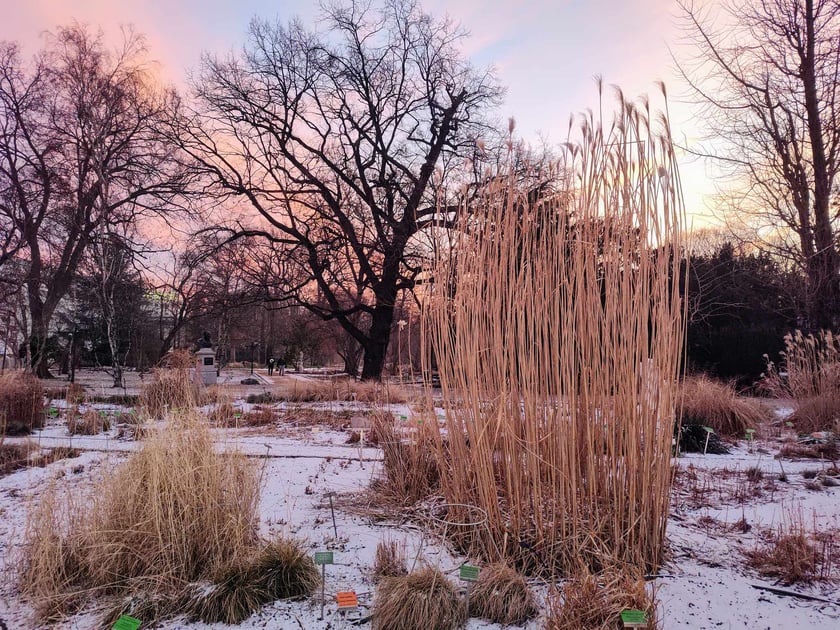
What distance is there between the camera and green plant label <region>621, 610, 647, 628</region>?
1.49 metres

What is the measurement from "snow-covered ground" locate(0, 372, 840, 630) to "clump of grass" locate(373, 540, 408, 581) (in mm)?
64

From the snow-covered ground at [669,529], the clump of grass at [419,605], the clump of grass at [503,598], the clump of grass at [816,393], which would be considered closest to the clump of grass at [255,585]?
the snow-covered ground at [669,529]

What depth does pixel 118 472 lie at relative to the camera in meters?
2.32

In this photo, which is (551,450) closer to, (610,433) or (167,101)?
(610,433)

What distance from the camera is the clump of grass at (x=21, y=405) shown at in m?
5.42

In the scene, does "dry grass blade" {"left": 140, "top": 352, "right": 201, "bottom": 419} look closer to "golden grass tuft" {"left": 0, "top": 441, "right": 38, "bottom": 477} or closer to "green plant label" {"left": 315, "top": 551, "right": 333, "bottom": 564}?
"golden grass tuft" {"left": 0, "top": 441, "right": 38, "bottom": 477}

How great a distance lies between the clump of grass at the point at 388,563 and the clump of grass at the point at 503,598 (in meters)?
0.35

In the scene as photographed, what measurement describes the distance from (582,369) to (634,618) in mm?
922

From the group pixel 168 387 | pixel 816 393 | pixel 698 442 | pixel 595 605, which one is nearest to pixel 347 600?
pixel 595 605

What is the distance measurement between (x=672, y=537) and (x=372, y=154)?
13794mm

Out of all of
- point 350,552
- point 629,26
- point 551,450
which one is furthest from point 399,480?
point 629,26

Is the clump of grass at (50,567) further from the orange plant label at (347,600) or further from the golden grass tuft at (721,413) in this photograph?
the golden grass tuft at (721,413)

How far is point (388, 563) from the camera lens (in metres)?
2.08

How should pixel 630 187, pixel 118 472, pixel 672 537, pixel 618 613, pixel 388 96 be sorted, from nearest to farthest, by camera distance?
pixel 618 613 < pixel 630 187 < pixel 118 472 < pixel 672 537 < pixel 388 96
